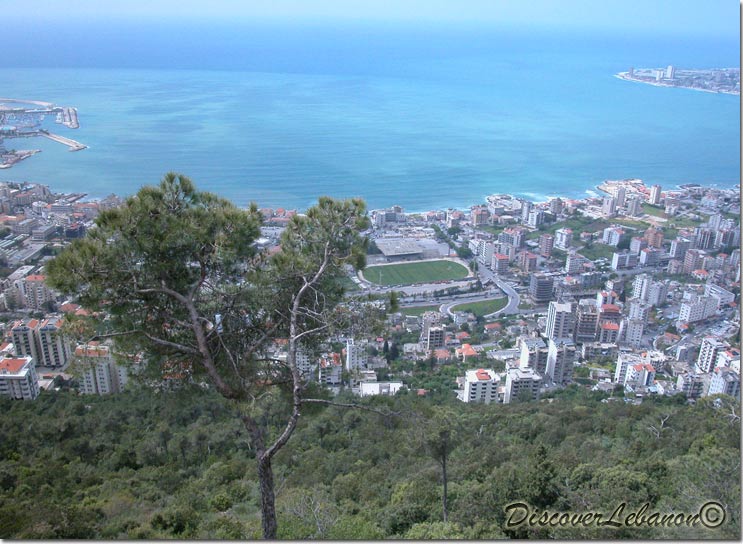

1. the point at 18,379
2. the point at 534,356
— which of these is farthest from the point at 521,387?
the point at 18,379

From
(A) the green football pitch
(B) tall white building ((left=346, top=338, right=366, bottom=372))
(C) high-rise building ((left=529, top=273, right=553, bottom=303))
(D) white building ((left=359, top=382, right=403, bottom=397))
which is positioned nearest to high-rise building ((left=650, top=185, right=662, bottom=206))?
(C) high-rise building ((left=529, top=273, right=553, bottom=303))

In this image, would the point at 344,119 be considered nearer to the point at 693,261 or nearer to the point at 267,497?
the point at 693,261

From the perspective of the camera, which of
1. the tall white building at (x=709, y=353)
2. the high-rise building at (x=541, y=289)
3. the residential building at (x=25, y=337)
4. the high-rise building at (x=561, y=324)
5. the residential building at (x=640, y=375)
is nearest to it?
the residential building at (x=25, y=337)

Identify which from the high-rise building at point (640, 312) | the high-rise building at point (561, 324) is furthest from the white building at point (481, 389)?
the high-rise building at point (640, 312)

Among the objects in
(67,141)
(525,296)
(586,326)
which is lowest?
(525,296)

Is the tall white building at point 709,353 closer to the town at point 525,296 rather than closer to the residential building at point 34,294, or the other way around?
the town at point 525,296

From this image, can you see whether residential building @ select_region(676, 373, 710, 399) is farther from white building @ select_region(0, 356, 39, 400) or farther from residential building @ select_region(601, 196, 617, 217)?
residential building @ select_region(601, 196, 617, 217)

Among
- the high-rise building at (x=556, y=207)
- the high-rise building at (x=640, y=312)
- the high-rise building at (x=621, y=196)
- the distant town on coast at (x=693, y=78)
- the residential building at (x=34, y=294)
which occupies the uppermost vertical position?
the distant town on coast at (x=693, y=78)
